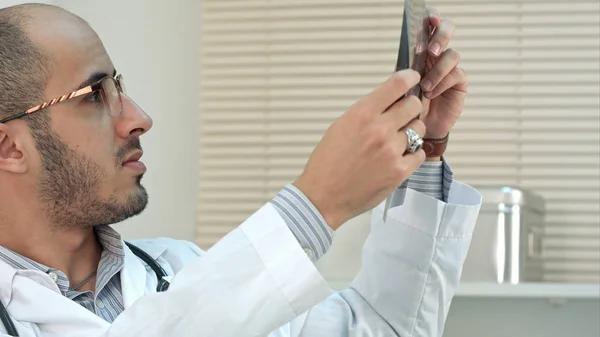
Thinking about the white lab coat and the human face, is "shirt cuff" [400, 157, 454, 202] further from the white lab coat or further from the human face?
the human face

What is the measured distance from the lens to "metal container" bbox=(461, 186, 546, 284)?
238 cm

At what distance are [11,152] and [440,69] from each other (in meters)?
0.78

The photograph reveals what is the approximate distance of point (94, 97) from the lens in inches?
54.9

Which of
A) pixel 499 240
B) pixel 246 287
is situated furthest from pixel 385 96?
pixel 499 240

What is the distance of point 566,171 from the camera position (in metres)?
2.73

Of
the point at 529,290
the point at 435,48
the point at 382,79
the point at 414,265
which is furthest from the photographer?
the point at 382,79

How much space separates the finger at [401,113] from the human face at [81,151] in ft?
2.03

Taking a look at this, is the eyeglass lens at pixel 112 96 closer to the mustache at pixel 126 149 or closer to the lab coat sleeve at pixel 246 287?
the mustache at pixel 126 149

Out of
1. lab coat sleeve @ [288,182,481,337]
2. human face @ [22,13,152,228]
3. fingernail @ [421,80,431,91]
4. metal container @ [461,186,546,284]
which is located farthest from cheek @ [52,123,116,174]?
metal container @ [461,186,546,284]

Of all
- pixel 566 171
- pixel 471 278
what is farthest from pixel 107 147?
pixel 566 171

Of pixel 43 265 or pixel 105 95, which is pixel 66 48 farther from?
pixel 43 265

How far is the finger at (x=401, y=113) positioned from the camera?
3.03 ft

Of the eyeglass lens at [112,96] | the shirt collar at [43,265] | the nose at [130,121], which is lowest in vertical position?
the shirt collar at [43,265]

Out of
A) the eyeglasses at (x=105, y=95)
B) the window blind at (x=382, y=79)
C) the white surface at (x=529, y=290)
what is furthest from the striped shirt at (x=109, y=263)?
the window blind at (x=382, y=79)
